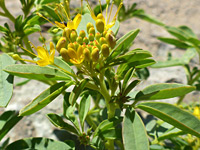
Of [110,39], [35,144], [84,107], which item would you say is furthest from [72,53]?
[35,144]

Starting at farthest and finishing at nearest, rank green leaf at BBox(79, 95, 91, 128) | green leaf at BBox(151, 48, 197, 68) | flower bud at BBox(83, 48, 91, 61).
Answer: green leaf at BBox(151, 48, 197, 68), green leaf at BBox(79, 95, 91, 128), flower bud at BBox(83, 48, 91, 61)

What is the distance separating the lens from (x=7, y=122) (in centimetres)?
105

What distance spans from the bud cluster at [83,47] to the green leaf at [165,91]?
21cm

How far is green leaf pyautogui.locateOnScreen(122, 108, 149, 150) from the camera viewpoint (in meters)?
0.72

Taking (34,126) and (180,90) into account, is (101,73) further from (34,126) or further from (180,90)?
(34,126)

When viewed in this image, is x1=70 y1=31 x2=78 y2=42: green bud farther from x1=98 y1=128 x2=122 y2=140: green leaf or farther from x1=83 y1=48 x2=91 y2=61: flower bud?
x1=98 y1=128 x2=122 y2=140: green leaf

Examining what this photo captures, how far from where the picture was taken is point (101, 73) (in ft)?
2.69

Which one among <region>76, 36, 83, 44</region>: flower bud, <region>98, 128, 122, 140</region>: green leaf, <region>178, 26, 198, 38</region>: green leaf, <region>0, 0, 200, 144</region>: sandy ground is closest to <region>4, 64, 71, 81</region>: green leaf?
<region>76, 36, 83, 44</region>: flower bud

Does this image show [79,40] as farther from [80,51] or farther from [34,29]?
[34,29]

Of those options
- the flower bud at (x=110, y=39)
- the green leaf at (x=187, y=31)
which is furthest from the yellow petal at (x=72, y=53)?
the green leaf at (x=187, y=31)

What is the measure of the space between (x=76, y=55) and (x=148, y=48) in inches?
54.5

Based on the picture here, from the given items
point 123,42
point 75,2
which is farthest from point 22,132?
point 75,2

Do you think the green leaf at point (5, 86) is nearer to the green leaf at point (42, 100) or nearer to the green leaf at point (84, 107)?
the green leaf at point (42, 100)

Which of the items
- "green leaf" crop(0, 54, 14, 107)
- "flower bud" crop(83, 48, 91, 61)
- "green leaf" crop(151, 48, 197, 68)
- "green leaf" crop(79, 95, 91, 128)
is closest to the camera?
"flower bud" crop(83, 48, 91, 61)
